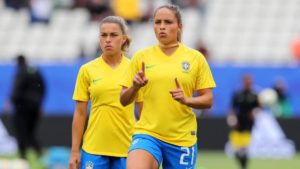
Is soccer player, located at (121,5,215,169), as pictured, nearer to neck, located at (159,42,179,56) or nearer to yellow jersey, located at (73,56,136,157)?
neck, located at (159,42,179,56)

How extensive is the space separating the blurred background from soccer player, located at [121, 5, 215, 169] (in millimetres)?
14855

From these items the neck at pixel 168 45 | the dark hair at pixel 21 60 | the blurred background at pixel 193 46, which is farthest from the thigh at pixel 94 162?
the blurred background at pixel 193 46

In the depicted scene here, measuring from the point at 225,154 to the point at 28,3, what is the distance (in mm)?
7920

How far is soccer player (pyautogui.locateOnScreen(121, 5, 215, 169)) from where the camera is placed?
8992mm

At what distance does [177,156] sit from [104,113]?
3.21 feet

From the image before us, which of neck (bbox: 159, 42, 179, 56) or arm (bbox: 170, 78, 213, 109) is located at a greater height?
neck (bbox: 159, 42, 179, 56)

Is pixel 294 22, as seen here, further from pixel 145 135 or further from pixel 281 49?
pixel 145 135

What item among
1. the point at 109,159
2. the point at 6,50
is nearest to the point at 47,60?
the point at 6,50

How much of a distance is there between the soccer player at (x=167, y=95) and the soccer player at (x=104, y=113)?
59cm

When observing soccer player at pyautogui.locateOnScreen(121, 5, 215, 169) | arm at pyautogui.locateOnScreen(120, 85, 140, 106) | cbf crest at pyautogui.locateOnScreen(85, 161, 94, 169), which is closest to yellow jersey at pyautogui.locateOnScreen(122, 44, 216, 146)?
soccer player at pyautogui.locateOnScreen(121, 5, 215, 169)

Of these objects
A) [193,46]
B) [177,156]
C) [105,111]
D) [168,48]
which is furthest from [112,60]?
[193,46]

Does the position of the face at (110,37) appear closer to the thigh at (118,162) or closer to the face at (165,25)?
the face at (165,25)

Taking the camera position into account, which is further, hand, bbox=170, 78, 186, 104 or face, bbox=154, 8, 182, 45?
face, bbox=154, 8, 182, 45

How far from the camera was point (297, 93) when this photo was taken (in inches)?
994
